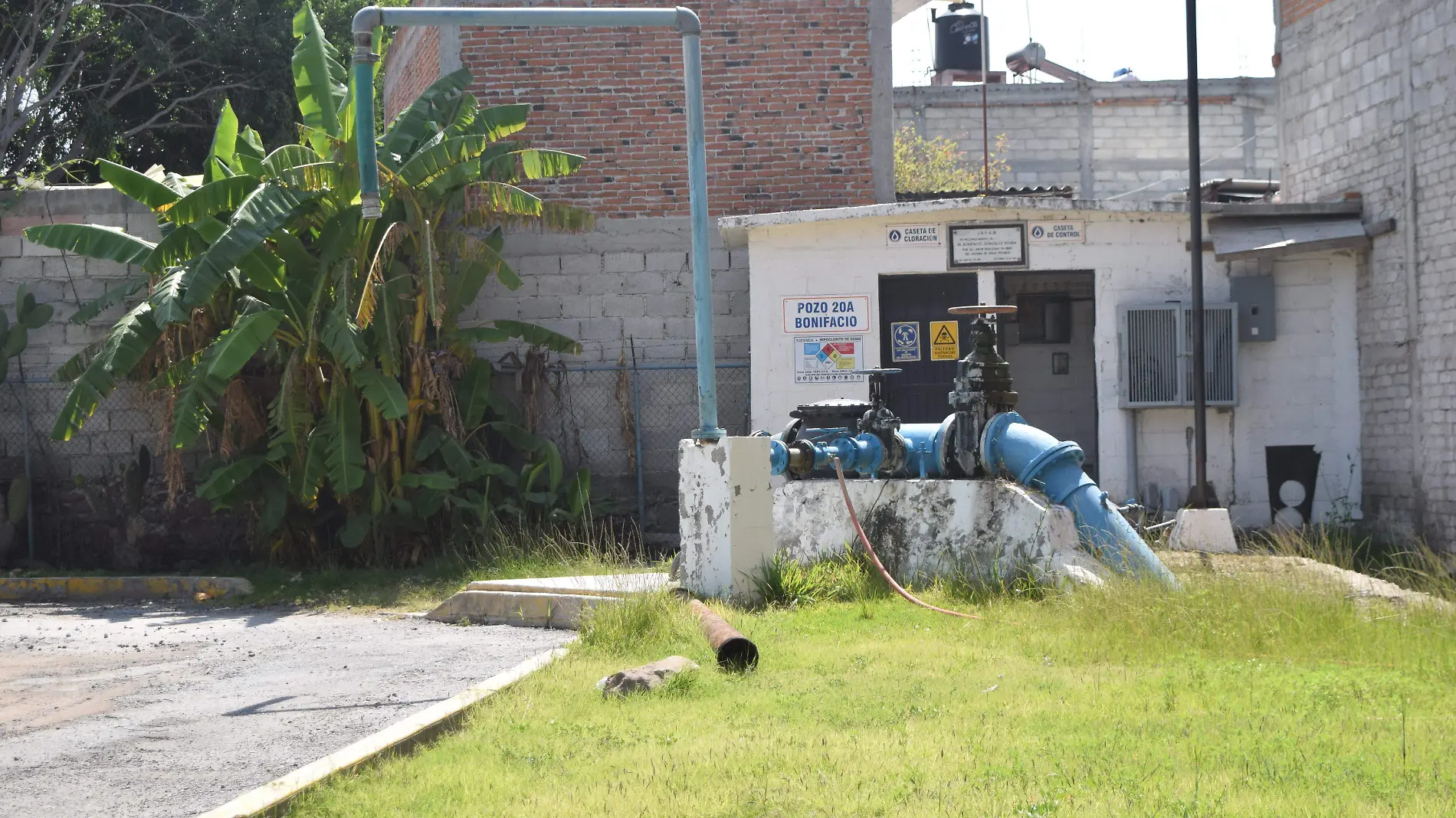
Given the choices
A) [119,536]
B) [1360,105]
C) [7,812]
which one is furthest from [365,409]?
[1360,105]

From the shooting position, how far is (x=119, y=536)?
51.1 feet

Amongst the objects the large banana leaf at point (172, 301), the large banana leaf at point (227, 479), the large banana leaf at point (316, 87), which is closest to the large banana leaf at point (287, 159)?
the large banana leaf at point (316, 87)

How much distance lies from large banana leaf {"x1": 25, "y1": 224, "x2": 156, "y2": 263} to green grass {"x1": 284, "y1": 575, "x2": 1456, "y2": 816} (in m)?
7.78

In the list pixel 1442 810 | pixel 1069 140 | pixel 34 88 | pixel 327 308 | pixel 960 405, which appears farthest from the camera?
pixel 1069 140

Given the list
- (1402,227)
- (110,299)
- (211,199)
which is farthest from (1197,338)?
(110,299)

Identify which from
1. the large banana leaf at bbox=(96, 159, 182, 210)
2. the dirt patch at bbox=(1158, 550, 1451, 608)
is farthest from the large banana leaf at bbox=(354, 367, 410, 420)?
the dirt patch at bbox=(1158, 550, 1451, 608)

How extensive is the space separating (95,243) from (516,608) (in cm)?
621

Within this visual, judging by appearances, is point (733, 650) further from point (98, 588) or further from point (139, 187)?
point (139, 187)

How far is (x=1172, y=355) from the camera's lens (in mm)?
14477

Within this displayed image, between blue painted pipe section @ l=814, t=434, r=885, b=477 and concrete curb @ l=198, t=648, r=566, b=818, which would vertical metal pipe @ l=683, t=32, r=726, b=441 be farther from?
concrete curb @ l=198, t=648, r=566, b=818

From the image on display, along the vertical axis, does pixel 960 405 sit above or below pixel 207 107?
below

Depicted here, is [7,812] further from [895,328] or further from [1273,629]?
[895,328]

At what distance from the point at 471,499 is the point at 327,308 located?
2389 mm

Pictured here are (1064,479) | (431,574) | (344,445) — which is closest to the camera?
(1064,479)
